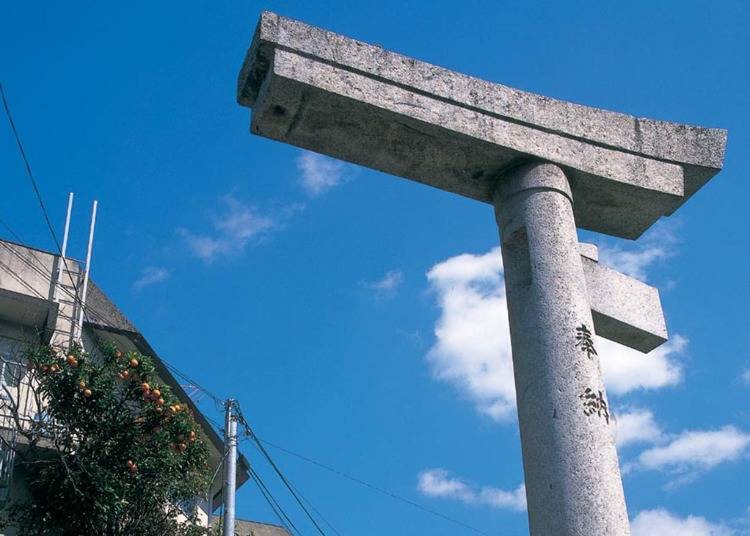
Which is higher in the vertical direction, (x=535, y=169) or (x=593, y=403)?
(x=535, y=169)

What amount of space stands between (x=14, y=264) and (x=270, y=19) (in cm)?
1029

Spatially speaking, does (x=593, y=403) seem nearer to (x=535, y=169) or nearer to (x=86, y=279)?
(x=535, y=169)

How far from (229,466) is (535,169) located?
9.31 meters

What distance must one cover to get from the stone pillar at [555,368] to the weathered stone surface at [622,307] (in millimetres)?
534

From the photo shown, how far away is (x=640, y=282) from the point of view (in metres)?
7.39

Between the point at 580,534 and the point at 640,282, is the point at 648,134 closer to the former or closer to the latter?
the point at 640,282

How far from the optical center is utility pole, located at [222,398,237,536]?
13.6 meters

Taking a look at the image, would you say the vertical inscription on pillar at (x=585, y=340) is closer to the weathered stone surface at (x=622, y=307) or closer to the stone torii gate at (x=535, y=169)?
the stone torii gate at (x=535, y=169)

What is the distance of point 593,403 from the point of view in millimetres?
5750

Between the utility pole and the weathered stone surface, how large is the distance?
8.05m

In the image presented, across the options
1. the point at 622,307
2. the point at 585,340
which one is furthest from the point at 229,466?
the point at 585,340

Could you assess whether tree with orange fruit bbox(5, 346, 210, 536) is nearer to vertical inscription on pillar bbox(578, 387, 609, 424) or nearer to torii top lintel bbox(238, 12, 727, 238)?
torii top lintel bbox(238, 12, 727, 238)

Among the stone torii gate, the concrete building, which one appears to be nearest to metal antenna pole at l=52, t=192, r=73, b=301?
the concrete building

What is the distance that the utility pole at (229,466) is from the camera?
13.6 meters
